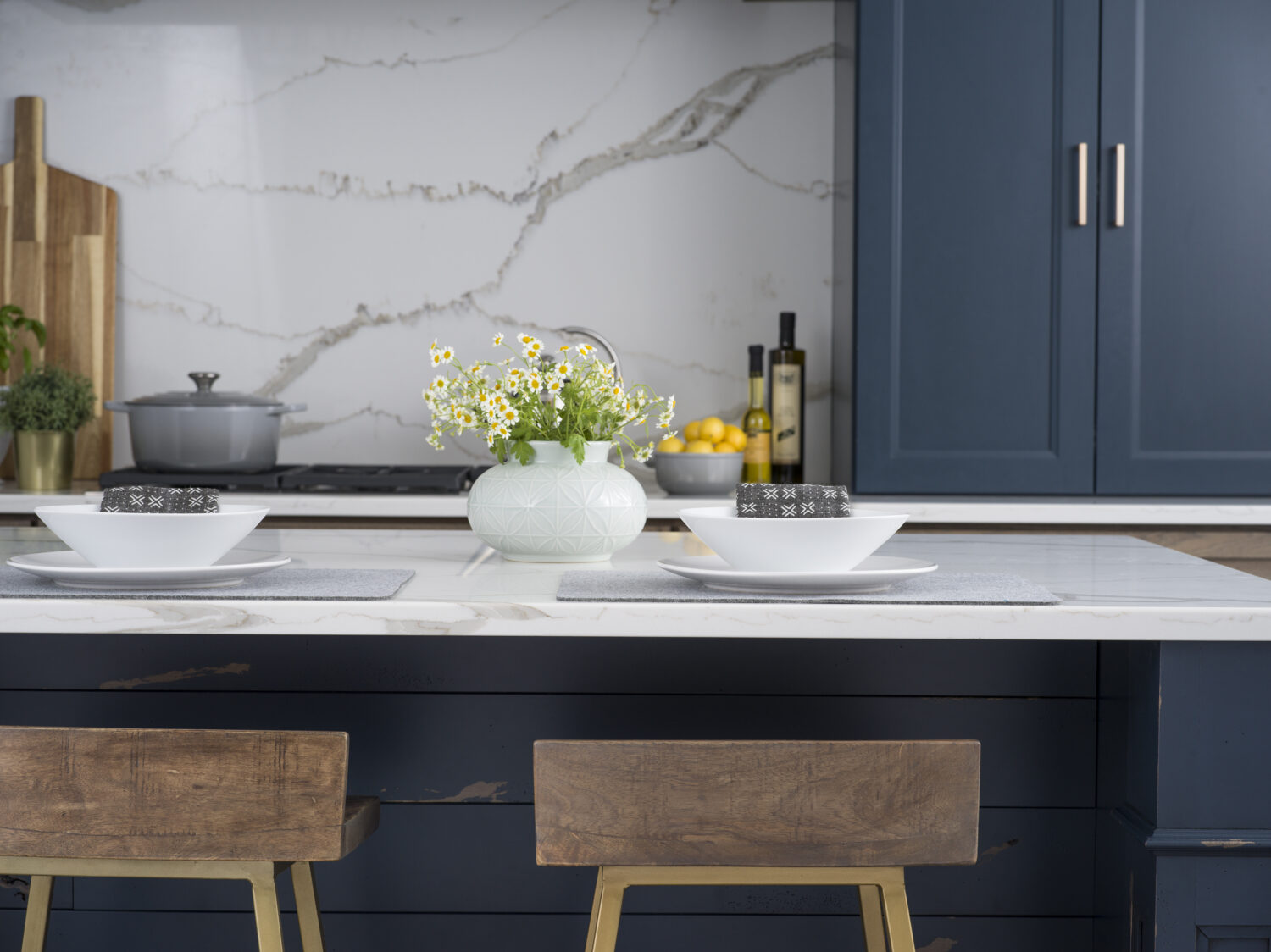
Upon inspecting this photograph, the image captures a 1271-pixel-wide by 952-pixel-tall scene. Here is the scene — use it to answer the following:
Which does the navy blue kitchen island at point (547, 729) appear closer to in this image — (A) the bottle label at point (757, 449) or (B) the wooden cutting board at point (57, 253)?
(A) the bottle label at point (757, 449)

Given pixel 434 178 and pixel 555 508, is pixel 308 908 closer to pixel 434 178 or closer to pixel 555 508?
pixel 555 508

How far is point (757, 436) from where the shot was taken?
8.69ft

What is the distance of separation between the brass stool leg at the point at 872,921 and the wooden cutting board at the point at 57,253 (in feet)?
7.89

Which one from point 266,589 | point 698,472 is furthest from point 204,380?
point 266,589

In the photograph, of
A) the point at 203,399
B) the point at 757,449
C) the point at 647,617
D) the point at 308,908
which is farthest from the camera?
the point at 757,449

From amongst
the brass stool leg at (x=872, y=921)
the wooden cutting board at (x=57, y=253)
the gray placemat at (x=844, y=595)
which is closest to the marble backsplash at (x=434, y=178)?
the wooden cutting board at (x=57, y=253)

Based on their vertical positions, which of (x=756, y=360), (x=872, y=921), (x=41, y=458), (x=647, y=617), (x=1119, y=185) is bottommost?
(x=872, y=921)

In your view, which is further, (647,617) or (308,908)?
(308,908)

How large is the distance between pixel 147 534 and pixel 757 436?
1721 mm

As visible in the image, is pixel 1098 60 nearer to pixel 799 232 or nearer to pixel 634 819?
pixel 799 232

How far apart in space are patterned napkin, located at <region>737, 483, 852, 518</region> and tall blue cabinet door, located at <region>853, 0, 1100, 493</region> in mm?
1355

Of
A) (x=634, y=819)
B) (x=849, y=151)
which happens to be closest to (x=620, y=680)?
(x=634, y=819)

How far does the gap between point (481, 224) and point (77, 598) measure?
2.04 meters

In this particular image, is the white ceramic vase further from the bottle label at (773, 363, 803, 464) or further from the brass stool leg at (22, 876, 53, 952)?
the bottle label at (773, 363, 803, 464)
